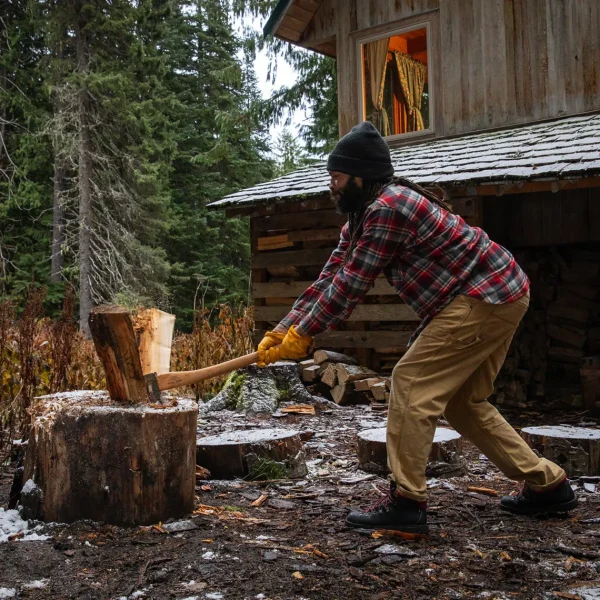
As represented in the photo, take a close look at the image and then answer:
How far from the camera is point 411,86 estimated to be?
11180mm

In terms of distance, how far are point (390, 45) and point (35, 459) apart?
9.43 meters

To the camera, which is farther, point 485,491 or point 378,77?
point 378,77

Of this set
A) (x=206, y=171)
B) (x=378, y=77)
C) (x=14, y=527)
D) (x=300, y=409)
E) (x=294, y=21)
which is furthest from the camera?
(x=206, y=171)

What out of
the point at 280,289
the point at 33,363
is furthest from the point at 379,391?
the point at 33,363

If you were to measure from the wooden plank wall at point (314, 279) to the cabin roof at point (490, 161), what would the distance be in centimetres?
43

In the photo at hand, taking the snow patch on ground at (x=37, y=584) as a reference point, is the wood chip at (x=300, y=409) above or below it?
below

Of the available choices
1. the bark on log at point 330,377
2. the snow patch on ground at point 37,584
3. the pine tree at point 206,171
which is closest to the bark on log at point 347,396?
the bark on log at point 330,377

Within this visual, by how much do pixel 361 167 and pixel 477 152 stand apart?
5388 mm

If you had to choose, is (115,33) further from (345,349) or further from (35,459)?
(35,459)

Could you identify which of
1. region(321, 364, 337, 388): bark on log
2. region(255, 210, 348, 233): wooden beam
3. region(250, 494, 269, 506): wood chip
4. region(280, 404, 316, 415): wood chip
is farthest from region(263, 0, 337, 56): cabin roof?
region(250, 494, 269, 506): wood chip

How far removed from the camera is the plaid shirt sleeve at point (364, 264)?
3.27 metres

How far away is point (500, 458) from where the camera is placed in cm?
359

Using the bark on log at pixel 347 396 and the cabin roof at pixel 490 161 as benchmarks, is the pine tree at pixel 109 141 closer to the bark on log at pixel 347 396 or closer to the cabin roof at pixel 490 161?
the cabin roof at pixel 490 161

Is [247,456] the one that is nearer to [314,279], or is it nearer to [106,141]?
[314,279]
